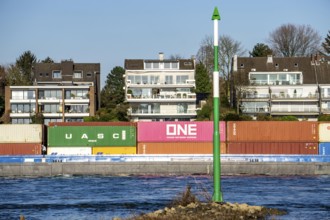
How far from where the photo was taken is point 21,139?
242ft

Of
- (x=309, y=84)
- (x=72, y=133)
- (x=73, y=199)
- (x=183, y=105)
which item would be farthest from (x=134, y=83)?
(x=73, y=199)

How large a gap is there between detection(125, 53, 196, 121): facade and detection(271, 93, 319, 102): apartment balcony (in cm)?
1052

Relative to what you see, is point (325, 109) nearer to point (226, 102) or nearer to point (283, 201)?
point (226, 102)

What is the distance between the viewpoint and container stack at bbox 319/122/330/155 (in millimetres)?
73250

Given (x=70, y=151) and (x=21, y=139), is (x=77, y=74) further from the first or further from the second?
(x=21, y=139)

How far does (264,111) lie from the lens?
10125cm

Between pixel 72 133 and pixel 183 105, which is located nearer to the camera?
pixel 72 133

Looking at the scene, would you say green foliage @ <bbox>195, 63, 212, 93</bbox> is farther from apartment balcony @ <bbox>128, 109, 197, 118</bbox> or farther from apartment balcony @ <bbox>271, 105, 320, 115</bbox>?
apartment balcony @ <bbox>271, 105, 320, 115</bbox>

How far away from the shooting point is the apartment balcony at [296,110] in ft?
330

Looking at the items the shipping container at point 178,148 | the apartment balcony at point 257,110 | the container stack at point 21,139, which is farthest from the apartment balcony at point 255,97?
the container stack at point 21,139

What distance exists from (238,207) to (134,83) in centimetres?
7066

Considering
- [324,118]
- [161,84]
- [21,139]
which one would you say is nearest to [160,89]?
[161,84]

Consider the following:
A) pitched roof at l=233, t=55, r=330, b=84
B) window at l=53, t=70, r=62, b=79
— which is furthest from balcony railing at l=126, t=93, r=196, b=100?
window at l=53, t=70, r=62, b=79

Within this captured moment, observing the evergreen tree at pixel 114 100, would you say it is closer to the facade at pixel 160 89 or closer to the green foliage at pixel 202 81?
the facade at pixel 160 89
